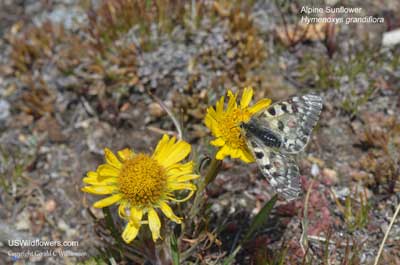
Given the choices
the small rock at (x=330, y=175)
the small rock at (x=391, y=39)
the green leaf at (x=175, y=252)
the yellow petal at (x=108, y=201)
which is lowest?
the small rock at (x=330, y=175)

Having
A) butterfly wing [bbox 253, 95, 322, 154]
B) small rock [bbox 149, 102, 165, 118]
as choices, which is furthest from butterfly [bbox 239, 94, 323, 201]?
small rock [bbox 149, 102, 165, 118]

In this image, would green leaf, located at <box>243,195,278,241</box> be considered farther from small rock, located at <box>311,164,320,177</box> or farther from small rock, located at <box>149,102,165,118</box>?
small rock, located at <box>149,102,165,118</box>

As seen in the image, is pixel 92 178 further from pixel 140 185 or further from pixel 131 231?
pixel 131 231

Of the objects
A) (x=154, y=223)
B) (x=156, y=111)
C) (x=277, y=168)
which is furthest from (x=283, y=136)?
(x=156, y=111)

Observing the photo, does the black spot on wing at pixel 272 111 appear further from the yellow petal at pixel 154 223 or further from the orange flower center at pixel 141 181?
the yellow petal at pixel 154 223

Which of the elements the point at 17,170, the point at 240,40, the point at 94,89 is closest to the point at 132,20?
the point at 94,89

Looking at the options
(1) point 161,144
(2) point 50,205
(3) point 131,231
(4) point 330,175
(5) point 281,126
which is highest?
(5) point 281,126

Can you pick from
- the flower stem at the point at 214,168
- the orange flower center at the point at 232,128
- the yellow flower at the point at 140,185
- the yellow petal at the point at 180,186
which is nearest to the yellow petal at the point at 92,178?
the yellow flower at the point at 140,185
